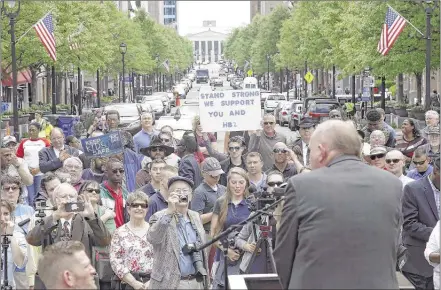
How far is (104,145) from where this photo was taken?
14219 millimetres

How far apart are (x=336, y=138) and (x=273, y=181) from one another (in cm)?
399

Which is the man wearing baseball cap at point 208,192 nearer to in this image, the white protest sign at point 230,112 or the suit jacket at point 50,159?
the white protest sign at point 230,112

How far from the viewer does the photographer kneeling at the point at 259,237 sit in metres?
7.51

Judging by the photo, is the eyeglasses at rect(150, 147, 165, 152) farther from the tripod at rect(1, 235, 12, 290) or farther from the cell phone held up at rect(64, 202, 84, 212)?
the cell phone held up at rect(64, 202, 84, 212)

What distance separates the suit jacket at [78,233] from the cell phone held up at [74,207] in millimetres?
319

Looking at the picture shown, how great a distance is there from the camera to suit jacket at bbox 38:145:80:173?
14.4 meters

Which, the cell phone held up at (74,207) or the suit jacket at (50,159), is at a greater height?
the cell phone held up at (74,207)

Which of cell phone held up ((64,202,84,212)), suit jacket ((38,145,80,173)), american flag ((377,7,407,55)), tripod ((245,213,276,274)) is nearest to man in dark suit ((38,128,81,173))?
suit jacket ((38,145,80,173))

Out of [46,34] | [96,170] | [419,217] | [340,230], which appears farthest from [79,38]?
[340,230]

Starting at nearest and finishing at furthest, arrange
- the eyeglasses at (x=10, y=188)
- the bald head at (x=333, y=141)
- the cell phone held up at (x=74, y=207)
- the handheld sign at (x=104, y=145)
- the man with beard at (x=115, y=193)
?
the bald head at (x=333, y=141)
the cell phone held up at (x=74, y=207)
the eyeglasses at (x=10, y=188)
the man with beard at (x=115, y=193)
the handheld sign at (x=104, y=145)

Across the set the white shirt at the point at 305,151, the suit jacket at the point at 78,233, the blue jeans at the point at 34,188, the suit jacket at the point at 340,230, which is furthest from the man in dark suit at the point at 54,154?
the suit jacket at the point at 340,230

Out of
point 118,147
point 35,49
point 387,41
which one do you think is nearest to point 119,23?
point 35,49

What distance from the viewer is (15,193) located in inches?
402

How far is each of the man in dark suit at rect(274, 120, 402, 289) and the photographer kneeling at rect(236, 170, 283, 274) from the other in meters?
1.98
